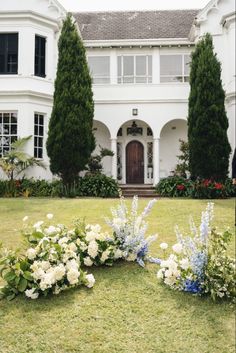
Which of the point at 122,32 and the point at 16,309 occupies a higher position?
the point at 122,32

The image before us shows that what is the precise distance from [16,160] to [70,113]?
9.68 ft

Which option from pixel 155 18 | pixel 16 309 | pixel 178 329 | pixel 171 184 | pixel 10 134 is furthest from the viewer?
pixel 155 18

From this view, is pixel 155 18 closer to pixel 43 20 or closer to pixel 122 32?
pixel 122 32

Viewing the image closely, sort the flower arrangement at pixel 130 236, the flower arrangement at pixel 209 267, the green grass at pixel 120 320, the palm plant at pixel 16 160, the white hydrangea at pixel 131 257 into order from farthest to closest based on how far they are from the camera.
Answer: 1. the palm plant at pixel 16 160
2. the white hydrangea at pixel 131 257
3. the flower arrangement at pixel 130 236
4. the flower arrangement at pixel 209 267
5. the green grass at pixel 120 320

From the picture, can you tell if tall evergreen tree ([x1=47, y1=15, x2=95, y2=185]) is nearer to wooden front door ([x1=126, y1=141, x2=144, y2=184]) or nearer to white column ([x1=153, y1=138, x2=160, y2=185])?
white column ([x1=153, y1=138, x2=160, y2=185])

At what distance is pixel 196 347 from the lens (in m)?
3.29

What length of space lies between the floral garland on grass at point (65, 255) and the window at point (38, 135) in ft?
35.6

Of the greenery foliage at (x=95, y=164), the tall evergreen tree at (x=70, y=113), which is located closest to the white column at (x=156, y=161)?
the greenery foliage at (x=95, y=164)

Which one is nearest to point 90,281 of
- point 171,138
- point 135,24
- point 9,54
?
point 9,54

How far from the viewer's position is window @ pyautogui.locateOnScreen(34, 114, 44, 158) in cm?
1560

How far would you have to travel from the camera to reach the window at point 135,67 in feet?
60.3

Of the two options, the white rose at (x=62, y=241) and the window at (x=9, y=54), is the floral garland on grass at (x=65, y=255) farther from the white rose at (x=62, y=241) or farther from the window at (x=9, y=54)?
the window at (x=9, y=54)

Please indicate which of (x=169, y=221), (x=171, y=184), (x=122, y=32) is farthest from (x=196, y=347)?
→ (x=122, y=32)

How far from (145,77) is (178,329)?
16189 millimetres
